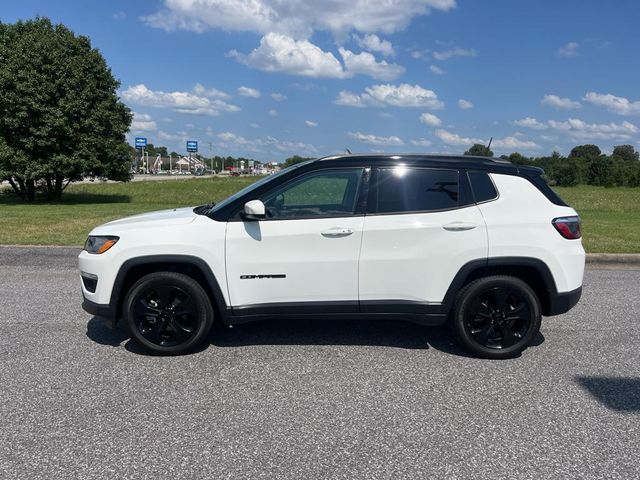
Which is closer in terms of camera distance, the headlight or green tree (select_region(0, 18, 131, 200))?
the headlight

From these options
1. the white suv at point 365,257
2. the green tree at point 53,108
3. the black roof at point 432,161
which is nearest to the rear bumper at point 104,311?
the white suv at point 365,257

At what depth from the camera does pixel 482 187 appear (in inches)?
167

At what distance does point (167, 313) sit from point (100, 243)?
84cm

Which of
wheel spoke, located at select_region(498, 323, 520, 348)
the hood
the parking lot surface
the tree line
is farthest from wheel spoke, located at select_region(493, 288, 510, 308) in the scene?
the tree line

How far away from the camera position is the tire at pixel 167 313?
4195 mm

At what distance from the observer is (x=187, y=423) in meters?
3.17

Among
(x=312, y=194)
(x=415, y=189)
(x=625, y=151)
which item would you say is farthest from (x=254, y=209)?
(x=625, y=151)

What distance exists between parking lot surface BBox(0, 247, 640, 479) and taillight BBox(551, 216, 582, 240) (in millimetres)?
1087

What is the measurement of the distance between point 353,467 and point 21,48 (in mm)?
24563

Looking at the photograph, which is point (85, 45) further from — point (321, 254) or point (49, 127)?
point (321, 254)

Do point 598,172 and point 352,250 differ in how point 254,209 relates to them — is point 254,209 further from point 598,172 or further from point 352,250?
point 598,172

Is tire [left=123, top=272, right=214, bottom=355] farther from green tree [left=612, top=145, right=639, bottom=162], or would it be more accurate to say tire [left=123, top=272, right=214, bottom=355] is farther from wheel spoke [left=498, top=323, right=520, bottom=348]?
green tree [left=612, top=145, right=639, bottom=162]

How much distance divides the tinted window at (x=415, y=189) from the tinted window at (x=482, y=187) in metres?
0.16

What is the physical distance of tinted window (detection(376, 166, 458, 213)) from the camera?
4203 millimetres
